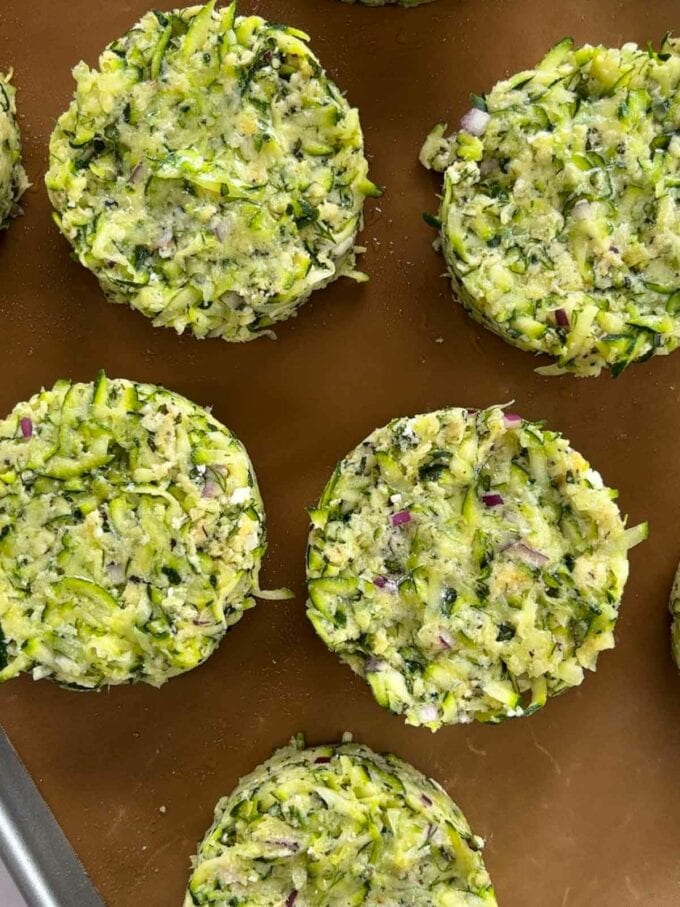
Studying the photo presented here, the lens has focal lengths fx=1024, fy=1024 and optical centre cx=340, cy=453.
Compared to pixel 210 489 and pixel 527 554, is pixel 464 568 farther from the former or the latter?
pixel 210 489

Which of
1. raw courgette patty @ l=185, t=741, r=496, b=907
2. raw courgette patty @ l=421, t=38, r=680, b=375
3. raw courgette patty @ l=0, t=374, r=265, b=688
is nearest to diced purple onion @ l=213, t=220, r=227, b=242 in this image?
raw courgette patty @ l=0, t=374, r=265, b=688

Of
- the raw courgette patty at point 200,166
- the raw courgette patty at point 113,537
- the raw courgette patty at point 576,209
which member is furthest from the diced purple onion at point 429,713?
the raw courgette patty at point 200,166

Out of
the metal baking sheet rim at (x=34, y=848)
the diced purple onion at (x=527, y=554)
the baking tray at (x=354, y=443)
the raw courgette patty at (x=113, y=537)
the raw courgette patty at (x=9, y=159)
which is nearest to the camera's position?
the raw courgette patty at (x=113, y=537)

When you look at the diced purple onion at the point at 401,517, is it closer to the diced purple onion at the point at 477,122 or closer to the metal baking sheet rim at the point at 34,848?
the diced purple onion at the point at 477,122

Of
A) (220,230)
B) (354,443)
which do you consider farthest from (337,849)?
(220,230)

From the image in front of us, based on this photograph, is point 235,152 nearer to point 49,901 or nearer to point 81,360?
point 81,360

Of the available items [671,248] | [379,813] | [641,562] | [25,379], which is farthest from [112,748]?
[671,248]
